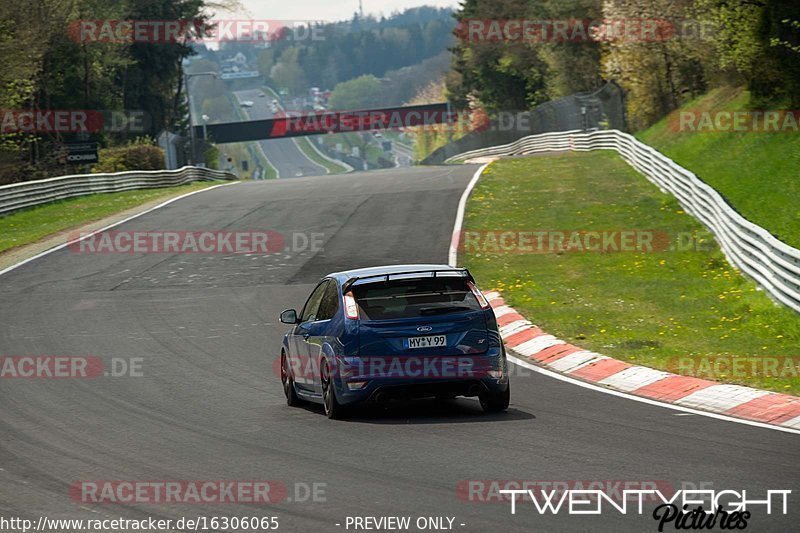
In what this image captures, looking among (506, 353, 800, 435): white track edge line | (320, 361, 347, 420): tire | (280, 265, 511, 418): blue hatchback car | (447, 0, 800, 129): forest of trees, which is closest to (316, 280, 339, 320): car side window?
(280, 265, 511, 418): blue hatchback car

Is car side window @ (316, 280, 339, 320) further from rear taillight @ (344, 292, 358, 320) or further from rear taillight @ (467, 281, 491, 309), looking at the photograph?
rear taillight @ (467, 281, 491, 309)

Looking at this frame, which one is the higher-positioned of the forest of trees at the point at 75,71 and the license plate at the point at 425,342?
the forest of trees at the point at 75,71

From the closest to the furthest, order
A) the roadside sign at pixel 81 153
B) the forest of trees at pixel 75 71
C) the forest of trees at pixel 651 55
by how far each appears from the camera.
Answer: the forest of trees at pixel 651 55 < the forest of trees at pixel 75 71 < the roadside sign at pixel 81 153

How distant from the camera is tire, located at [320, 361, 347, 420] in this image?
11671 millimetres

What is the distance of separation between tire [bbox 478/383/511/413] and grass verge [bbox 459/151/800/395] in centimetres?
263

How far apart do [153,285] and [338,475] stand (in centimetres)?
1631

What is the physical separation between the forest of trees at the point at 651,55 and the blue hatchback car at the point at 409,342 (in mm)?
16258

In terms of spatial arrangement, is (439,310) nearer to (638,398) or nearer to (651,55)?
(638,398)

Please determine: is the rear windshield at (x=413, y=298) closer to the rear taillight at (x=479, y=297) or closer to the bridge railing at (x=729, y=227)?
the rear taillight at (x=479, y=297)

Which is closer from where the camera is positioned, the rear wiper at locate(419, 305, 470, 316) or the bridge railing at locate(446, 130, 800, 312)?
the rear wiper at locate(419, 305, 470, 316)

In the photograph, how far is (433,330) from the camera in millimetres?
11438

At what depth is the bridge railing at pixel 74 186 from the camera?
38219mm

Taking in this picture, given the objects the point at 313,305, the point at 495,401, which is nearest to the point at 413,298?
the point at 495,401

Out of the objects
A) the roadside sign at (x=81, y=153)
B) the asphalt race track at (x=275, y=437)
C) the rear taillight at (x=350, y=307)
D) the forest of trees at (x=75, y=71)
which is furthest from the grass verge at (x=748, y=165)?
the forest of trees at (x=75, y=71)
